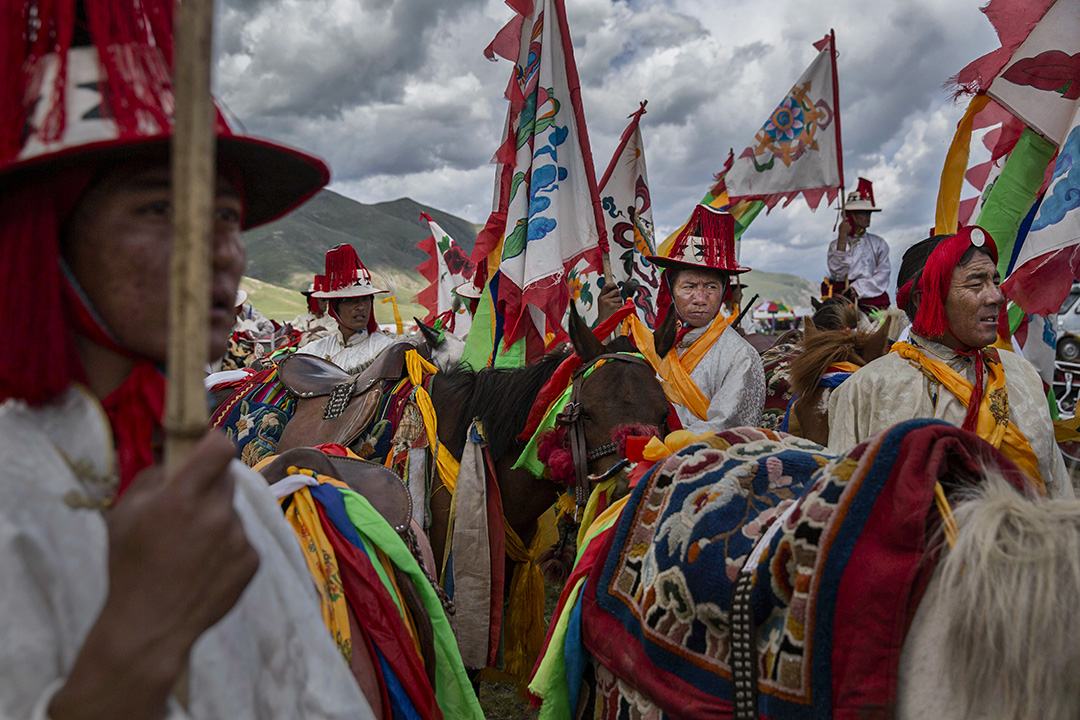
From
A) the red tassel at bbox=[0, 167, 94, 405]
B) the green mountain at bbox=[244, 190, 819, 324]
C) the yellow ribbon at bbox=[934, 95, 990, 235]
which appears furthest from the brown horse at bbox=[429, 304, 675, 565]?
the green mountain at bbox=[244, 190, 819, 324]

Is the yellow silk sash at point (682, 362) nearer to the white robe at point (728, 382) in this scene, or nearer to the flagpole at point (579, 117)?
the white robe at point (728, 382)

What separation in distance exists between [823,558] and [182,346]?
1236 millimetres

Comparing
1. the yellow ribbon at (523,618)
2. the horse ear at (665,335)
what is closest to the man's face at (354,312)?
the yellow ribbon at (523,618)

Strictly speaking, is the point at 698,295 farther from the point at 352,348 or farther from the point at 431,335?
the point at 352,348

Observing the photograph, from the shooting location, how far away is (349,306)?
23.2ft

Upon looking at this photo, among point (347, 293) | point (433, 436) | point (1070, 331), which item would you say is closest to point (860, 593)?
point (433, 436)

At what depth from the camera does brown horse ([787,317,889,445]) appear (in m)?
4.13

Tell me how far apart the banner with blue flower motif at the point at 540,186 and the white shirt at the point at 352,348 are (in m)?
2.37

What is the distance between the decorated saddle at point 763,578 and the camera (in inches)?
52.1

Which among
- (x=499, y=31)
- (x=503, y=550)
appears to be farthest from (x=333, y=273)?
(x=503, y=550)

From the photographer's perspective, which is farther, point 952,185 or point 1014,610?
point 952,185

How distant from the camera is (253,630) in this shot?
1032mm

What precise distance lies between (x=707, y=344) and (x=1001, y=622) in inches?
127

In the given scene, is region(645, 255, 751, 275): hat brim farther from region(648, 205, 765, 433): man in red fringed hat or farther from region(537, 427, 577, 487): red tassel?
region(537, 427, 577, 487): red tassel
